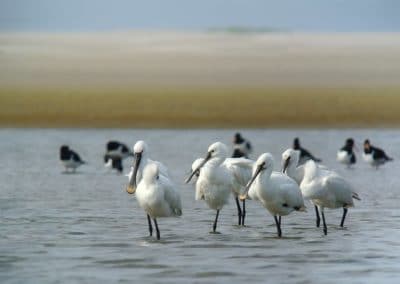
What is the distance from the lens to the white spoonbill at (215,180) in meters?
14.5

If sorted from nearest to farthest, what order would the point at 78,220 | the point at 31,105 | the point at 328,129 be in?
the point at 78,220
the point at 328,129
the point at 31,105

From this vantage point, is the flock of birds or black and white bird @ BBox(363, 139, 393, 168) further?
black and white bird @ BBox(363, 139, 393, 168)

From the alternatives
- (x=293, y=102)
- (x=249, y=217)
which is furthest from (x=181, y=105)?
(x=249, y=217)

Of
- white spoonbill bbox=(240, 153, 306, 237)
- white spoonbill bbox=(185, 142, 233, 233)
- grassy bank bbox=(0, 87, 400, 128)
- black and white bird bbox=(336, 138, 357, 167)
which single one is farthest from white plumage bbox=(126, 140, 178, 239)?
grassy bank bbox=(0, 87, 400, 128)

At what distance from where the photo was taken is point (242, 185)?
15562mm

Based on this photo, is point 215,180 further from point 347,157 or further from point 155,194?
point 347,157

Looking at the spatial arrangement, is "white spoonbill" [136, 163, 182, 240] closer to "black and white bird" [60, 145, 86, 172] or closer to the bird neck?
the bird neck

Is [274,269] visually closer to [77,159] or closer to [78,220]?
[78,220]

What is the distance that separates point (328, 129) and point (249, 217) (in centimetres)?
2382

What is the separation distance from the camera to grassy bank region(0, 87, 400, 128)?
42.2 meters

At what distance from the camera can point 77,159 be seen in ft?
80.1

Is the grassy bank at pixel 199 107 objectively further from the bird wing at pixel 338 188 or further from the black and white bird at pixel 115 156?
the bird wing at pixel 338 188

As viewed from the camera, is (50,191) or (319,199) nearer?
(319,199)

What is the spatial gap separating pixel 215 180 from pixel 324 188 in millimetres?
A: 1281
